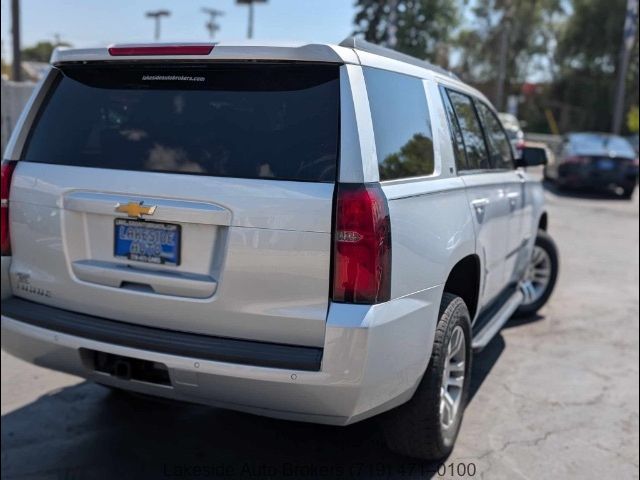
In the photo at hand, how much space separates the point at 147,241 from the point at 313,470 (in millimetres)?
1407

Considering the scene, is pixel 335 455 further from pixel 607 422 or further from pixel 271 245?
pixel 607 422

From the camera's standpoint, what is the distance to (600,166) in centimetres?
1516

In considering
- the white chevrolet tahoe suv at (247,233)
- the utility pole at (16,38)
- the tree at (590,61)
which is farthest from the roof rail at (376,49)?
the tree at (590,61)

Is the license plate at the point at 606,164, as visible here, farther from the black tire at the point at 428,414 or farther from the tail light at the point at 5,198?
the tail light at the point at 5,198

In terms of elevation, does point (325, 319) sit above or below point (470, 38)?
below

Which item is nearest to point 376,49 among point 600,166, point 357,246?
point 357,246

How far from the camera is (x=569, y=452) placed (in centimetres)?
363

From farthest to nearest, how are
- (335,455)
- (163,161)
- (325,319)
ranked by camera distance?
(335,455) → (163,161) → (325,319)

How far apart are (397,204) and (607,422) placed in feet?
7.29

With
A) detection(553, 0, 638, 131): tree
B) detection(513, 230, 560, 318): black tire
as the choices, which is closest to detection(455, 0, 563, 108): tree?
detection(553, 0, 638, 131): tree

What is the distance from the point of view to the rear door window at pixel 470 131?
3.96 meters

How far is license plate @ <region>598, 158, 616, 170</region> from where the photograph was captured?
15.1m

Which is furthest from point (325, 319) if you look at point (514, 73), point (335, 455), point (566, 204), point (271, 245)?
point (514, 73)

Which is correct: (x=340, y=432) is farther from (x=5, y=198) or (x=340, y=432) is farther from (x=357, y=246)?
(x=5, y=198)
